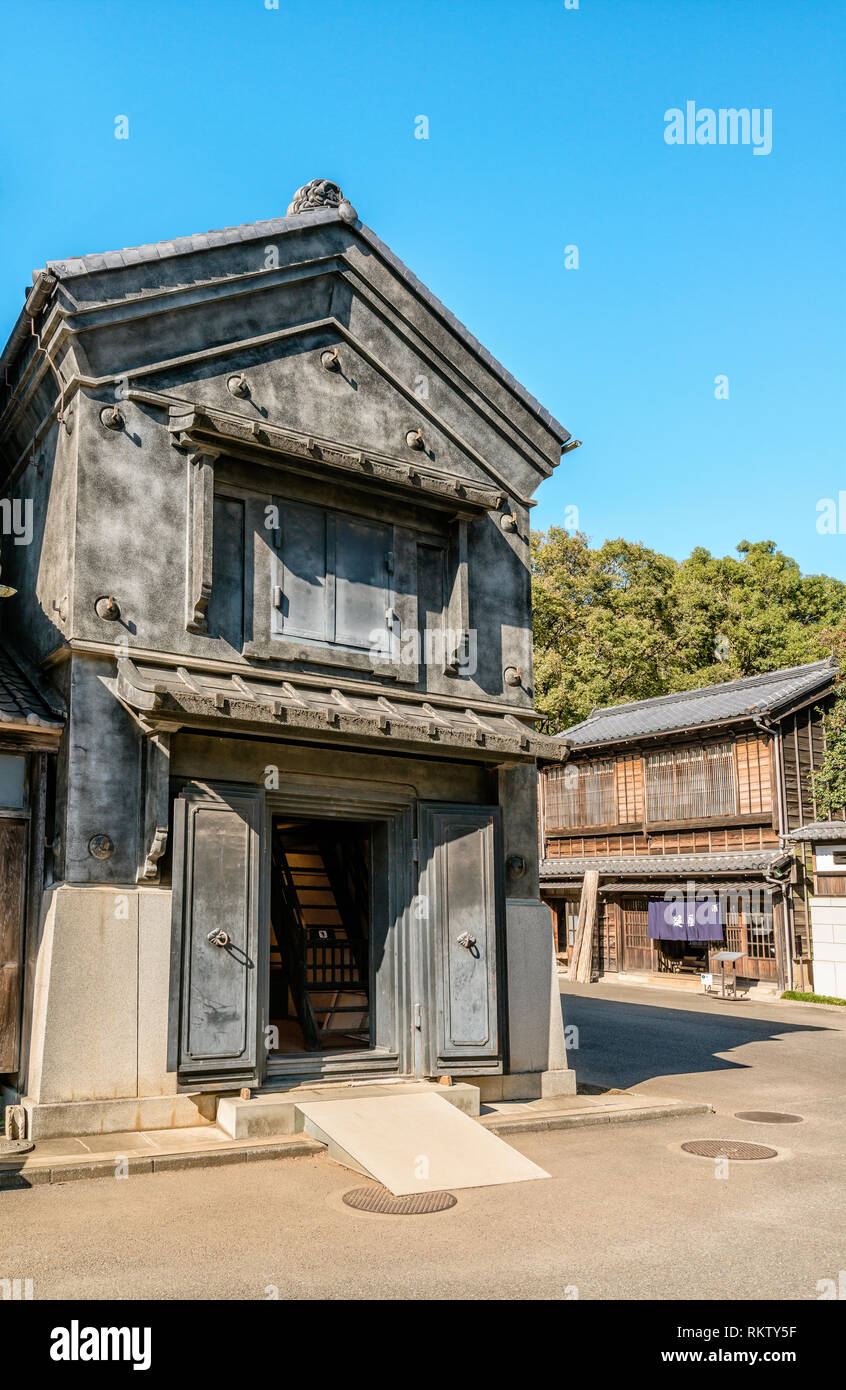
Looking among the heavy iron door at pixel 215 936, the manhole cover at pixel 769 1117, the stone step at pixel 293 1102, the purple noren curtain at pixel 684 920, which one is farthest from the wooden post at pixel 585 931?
the heavy iron door at pixel 215 936

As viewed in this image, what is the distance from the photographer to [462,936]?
12.7 metres

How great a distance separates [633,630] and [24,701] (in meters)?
34.6

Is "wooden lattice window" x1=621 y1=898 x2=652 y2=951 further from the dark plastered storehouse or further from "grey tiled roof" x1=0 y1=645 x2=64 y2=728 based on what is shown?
"grey tiled roof" x1=0 y1=645 x2=64 y2=728

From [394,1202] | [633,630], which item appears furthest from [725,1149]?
[633,630]

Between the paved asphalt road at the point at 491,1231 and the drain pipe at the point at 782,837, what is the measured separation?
18079 mm

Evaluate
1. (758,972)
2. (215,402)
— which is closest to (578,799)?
(758,972)

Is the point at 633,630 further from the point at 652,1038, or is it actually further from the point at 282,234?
the point at 282,234

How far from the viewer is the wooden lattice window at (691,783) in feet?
108

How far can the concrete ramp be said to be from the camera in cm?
933

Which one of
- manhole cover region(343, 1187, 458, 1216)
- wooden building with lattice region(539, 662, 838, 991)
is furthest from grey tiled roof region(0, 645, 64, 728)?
wooden building with lattice region(539, 662, 838, 991)

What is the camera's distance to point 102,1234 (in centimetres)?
757

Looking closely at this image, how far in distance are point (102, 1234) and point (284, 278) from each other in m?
10.2

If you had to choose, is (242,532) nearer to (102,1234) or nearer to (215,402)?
(215,402)

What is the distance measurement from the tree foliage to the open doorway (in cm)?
2682
